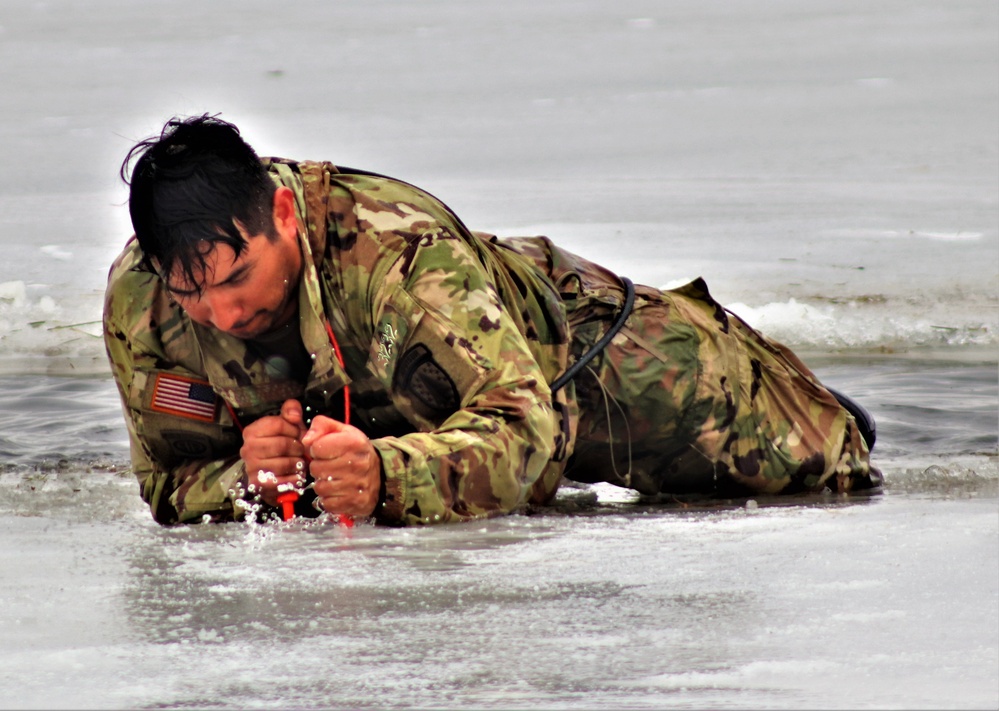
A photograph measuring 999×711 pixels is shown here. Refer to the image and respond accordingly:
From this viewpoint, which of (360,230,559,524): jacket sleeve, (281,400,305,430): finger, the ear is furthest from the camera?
(281,400,305,430): finger

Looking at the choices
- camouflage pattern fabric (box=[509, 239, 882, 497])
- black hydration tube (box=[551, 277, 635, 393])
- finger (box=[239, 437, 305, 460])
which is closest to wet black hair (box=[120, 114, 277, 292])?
finger (box=[239, 437, 305, 460])

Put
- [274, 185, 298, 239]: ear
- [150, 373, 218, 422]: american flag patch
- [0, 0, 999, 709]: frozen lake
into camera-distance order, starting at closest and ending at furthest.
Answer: [0, 0, 999, 709]: frozen lake
[274, 185, 298, 239]: ear
[150, 373, 218, 422]: american flag patch

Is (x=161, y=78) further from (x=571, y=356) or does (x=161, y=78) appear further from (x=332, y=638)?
(x=332, y=638)

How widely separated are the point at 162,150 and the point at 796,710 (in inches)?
66.6

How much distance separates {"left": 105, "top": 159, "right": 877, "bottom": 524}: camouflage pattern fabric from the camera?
119 inches

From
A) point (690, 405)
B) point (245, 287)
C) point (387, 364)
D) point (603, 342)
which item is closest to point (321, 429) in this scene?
point (387, 364)

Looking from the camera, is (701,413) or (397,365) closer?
(397,365)

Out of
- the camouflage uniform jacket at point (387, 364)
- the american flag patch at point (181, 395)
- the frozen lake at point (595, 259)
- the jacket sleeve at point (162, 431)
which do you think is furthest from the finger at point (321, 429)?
the american flag patch at point (181, 395)

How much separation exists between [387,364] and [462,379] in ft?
0.55

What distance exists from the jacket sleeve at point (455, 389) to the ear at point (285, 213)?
8.6 inches

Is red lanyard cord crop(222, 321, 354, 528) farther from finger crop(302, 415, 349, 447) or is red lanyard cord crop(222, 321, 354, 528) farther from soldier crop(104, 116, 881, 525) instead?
finger crop(302, 415, 349, 447)

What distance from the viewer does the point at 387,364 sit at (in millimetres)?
3102

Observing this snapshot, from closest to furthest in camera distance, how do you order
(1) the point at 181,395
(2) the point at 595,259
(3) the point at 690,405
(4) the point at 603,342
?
1. (1) the point at 181,395
2. (4) the point at 603,342
3. (3) the point at 690,405
4. (2) the point at 595,259

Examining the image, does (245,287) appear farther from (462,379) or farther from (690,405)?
(690,405)
